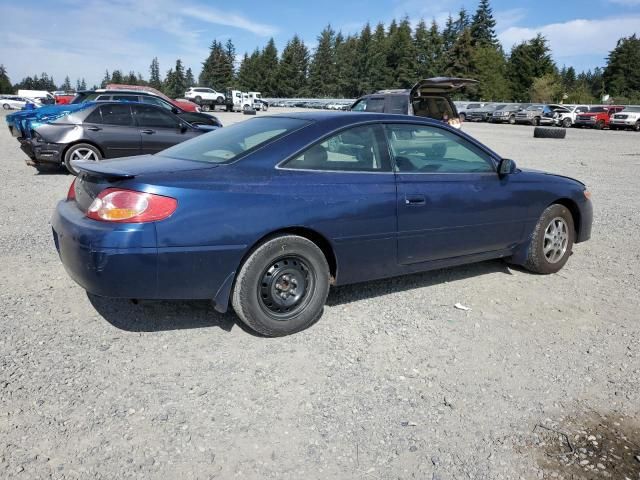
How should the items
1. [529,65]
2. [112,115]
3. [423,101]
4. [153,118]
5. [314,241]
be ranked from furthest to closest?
1. [529,65]
2. [423,101]
3. [153,118]
4. [112,115]
5. [314,241]

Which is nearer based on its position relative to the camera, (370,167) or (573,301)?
(370,167)

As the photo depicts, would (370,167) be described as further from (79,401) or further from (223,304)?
(79,401)

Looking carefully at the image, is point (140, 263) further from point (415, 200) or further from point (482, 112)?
point (482, 112)

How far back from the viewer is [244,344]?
3.58 metres

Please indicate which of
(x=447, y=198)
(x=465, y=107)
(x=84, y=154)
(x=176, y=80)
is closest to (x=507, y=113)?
(x=465, y=107)

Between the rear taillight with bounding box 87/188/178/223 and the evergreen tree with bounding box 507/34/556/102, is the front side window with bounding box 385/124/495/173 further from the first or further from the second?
the evergreen tree with bounding box 507/34/556/102

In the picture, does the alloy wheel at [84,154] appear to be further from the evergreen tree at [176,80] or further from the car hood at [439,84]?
the evergreen tree at [176,80]

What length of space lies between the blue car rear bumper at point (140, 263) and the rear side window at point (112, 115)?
7.51 m

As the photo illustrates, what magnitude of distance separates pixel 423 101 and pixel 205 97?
4133 cm

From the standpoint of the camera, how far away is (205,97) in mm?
50719

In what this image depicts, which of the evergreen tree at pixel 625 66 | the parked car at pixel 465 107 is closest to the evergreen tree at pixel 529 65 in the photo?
the evergreen tree at pixel 625 66

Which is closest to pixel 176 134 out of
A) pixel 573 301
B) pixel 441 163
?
pixel 441 163

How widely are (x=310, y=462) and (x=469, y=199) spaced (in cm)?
271

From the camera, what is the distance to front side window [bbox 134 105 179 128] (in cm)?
1058
